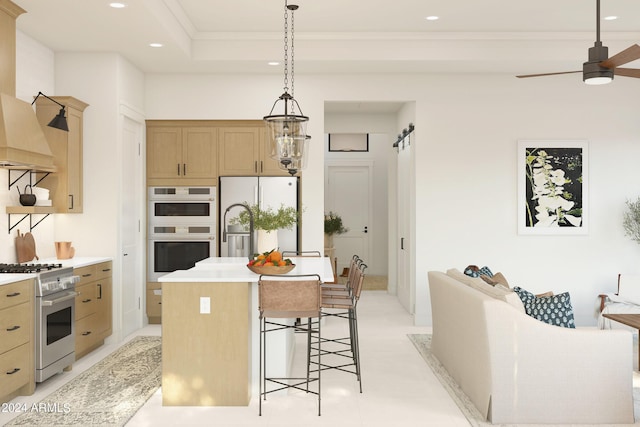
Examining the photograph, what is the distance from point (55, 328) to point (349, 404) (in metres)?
2.31

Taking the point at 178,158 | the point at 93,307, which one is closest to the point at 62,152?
the point at 93,307

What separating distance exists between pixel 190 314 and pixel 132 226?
3.00 metres

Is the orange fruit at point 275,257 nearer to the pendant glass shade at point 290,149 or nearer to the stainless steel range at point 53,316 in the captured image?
the pendant glass shade at point 290,149

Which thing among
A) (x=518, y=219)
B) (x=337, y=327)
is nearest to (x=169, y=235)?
(x=337, y=327)

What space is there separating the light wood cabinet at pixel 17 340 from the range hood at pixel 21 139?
3.24 feet

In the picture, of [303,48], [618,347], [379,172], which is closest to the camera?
[618,347]

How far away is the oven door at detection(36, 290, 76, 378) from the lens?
4.47 meters

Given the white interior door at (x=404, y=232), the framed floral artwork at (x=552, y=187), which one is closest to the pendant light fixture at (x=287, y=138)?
the white interior door at (x=404, y=232)

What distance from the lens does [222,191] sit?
715cm

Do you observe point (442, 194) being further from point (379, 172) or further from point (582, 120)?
point (379, 172)

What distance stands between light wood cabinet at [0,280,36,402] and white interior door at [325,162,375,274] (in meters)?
7.89

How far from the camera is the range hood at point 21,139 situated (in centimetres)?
450

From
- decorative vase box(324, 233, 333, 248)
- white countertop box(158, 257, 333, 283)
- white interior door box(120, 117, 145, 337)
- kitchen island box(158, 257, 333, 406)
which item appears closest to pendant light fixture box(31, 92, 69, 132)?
white interior door box(120, 117, 145, 337)

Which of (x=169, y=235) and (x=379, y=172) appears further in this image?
(x=379, y=172)
